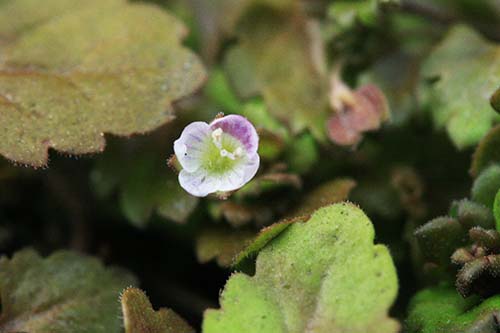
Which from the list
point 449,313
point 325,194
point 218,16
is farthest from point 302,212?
point 218,16

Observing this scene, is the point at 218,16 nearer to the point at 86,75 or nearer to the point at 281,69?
the point at 281,69

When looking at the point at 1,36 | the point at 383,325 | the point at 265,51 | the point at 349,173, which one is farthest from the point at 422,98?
the point at 1,36

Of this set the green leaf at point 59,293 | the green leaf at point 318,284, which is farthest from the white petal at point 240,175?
the green leaf at point 59,293

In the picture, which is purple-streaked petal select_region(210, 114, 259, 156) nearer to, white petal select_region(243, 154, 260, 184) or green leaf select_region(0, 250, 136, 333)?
white petal select_region(243, 154, 260, 184)

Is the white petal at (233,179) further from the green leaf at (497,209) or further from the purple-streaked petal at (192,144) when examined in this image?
the green leaf at (497,209)

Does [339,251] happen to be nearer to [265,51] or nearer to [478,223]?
[478,223]

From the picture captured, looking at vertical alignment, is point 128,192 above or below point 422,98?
below
